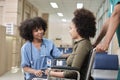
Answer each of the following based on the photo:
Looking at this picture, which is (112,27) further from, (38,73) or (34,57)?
(34,57)

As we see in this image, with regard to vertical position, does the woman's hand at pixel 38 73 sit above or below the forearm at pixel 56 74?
below

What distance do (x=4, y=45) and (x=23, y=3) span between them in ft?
13.0

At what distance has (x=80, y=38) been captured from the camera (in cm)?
218

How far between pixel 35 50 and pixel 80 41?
0.67 m

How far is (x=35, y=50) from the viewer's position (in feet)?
8.60

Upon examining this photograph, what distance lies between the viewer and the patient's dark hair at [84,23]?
2158 mm

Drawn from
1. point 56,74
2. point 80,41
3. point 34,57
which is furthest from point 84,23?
point 34,57

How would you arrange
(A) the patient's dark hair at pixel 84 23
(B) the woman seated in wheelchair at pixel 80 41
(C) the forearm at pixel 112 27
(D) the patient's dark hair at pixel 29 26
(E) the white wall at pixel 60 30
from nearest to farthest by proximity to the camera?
(C) the forearm at pixel 112 27 → (B) the woman seated in wheelchair at pixel 80 41 → (A) the patient's dark hair at pixel 84 23 → (D) the patient's dark hair at pixel 29 26 → (E) the white wall at pixel 60 30

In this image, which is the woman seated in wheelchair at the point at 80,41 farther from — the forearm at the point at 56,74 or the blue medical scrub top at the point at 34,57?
the blue medical scrub top at the point at 34,57

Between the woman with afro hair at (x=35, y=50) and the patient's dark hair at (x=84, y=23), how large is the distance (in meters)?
0.60

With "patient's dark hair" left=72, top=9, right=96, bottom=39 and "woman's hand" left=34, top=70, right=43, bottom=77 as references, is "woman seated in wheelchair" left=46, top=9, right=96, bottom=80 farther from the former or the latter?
"woman's hand" left=34, top=70, right=43, bottom=77

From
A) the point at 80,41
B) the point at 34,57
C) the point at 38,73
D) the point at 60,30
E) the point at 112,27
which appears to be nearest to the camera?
the point at 112,27

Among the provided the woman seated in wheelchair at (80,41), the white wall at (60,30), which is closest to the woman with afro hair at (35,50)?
the woman seated in wheelchair at (80,41)

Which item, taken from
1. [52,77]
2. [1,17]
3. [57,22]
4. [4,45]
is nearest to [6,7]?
[1,17]
